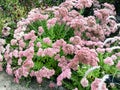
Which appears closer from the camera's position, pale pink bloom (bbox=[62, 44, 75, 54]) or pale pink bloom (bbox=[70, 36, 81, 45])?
pale pink bloom (bbox=[62, 44, 75, 54])

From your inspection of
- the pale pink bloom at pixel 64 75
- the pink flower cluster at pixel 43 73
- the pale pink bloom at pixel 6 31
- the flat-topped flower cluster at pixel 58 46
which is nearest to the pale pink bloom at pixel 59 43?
the flat-topped flower cluster at pixel 58 46

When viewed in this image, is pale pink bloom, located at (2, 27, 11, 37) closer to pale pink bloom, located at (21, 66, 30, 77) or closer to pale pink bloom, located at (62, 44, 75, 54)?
pale pink bloom, located at (21, 66, 30, 77)

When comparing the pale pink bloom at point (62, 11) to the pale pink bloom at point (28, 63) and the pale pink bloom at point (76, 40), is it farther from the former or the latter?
the pale pink bloom at point (28, 63)

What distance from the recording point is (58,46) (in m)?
4.93

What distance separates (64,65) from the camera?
484 centimetres

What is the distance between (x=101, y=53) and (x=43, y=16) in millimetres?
1155

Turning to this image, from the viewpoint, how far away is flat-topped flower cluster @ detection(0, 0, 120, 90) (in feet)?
15.3

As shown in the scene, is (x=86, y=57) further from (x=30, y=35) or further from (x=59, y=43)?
(x=30, y=35)

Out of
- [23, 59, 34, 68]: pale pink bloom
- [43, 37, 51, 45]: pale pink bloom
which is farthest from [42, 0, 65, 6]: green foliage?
[23, 59, 34, 68]: pale pink bloom

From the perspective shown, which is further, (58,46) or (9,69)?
(9,69)

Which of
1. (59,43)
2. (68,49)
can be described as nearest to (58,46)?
(59,43)

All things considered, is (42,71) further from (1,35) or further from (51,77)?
(1,35)

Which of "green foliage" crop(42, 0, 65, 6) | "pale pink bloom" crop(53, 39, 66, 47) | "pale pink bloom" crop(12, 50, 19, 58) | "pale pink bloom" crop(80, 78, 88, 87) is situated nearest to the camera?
"pale pink bloom" crop(80, 78, 88, 87)

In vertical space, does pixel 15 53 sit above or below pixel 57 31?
below
